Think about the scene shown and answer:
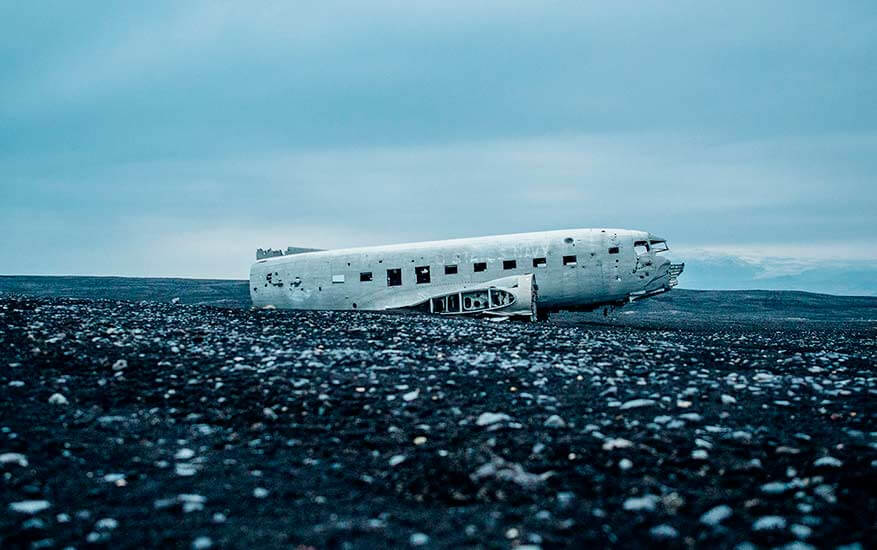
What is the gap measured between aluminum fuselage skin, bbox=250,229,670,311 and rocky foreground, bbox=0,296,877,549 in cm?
2027

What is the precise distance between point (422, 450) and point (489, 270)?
26.5m

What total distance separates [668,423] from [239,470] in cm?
554

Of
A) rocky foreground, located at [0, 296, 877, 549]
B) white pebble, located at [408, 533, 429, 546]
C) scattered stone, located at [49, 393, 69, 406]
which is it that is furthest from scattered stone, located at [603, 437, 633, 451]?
scattered stone, located at [49, 393, 69, 406]

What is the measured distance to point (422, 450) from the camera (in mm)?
6836

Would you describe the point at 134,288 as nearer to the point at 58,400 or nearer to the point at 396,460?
the point at 58,400

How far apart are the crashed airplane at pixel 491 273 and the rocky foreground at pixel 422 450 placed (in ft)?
66.2

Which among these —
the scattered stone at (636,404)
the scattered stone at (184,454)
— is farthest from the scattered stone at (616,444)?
the scattered stone at (184,454)

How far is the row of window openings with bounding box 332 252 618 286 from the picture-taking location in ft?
108

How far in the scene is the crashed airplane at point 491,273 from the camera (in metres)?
32.9

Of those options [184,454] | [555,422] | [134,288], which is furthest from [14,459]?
[134,288]

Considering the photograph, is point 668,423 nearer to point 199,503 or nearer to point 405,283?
point 199,503

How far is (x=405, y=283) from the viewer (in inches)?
1335

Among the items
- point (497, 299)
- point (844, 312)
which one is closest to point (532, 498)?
point (497, 299)

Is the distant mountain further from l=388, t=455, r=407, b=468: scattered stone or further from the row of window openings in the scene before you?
l=388, t=455, r=407, b=468: scattered stone
